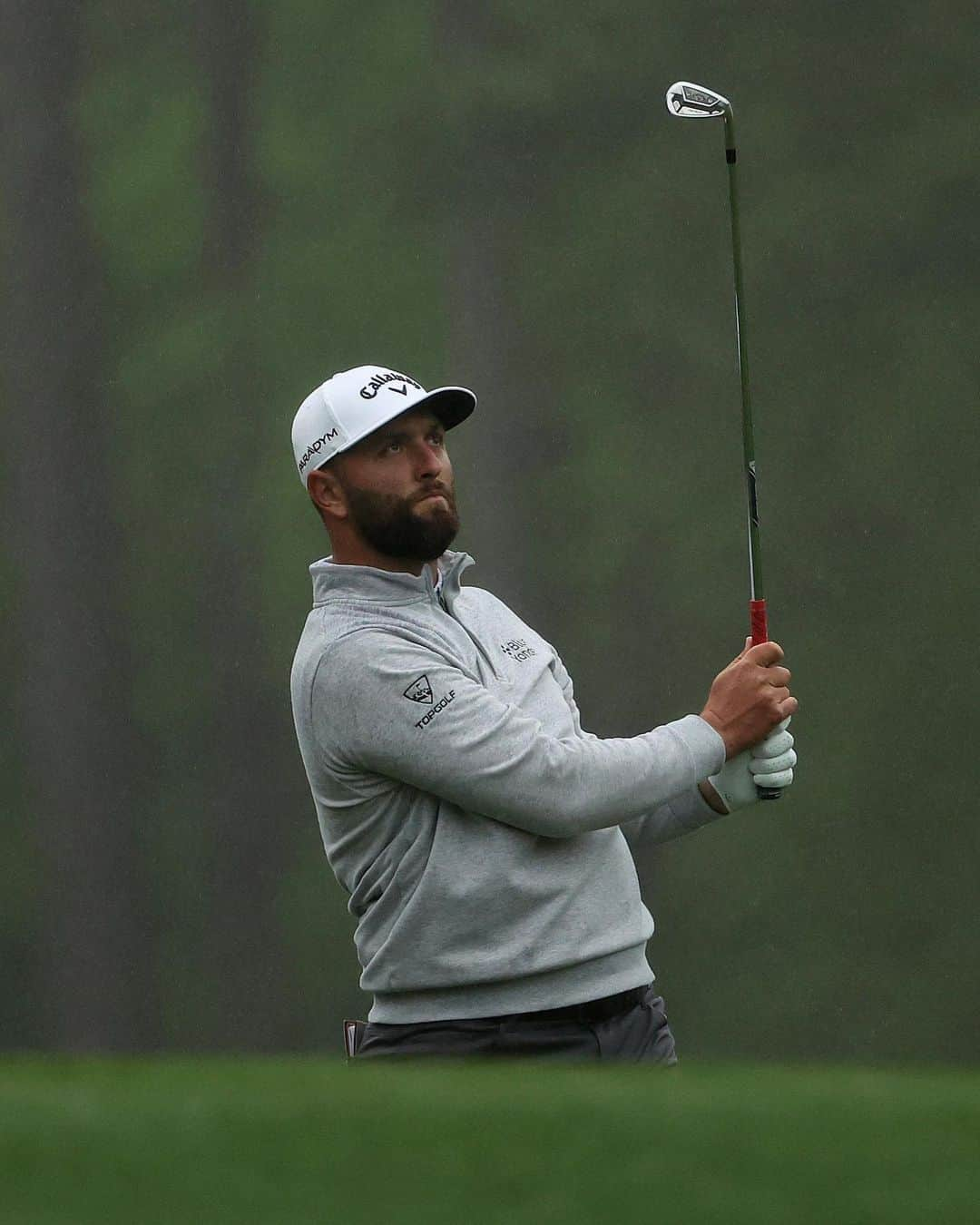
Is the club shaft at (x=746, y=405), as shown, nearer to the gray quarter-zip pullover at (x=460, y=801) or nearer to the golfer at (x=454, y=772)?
the golfer at (x=454, y=772)

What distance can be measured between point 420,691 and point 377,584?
24cm

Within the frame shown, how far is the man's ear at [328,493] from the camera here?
8.12ft

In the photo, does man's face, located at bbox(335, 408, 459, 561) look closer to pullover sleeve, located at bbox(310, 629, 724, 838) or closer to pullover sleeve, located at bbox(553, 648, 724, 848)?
pullover sleeve, located at bbox(310, 629, 724, 838)

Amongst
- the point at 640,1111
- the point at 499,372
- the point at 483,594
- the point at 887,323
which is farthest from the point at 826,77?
the point at 640,1111

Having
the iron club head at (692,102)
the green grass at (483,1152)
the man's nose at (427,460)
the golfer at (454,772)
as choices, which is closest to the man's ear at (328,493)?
the golfer at (454,772)

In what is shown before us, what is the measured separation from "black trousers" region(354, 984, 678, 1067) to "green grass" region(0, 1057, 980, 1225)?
129 centimetres

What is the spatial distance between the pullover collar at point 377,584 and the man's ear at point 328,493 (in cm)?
7

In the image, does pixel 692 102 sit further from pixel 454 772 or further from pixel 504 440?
pixel 504 440

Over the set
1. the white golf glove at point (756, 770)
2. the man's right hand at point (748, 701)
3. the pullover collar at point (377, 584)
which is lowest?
the white golf glove at point (756, 770)

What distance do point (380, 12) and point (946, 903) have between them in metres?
3.07

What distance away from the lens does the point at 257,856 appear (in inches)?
217

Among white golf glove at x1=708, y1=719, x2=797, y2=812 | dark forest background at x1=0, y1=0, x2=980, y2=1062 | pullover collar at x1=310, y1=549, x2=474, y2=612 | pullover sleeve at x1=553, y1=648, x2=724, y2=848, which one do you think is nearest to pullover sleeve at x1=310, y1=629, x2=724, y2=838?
pullover collar at x1=310, y1=549, x2=474, y2=612

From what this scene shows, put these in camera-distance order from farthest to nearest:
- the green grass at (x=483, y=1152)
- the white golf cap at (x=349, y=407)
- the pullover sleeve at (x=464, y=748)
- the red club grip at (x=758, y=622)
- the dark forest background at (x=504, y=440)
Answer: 1. the dark forest background at (x=504, y=440)
2. the red club grip at (x=758, y=622)
3. the white golf cap at (x=349, y=407)
4. the pullover sleeve at (x=464, y=748)
5. the green grass at (x=483, y=1152)

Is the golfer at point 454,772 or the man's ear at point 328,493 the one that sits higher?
the man's ear at point 328,493
